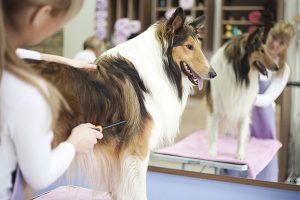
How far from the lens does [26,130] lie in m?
0.65

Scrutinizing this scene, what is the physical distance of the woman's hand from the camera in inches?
31.1

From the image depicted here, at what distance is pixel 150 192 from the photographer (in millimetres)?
1365

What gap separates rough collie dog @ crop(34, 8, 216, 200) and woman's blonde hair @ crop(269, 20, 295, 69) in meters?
0.78

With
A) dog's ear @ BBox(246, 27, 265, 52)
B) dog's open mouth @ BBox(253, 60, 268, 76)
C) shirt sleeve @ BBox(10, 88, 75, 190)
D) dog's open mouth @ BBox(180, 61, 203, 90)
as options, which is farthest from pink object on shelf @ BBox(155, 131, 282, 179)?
shirt sleeve @ BBox(10, 88, 75, 190)

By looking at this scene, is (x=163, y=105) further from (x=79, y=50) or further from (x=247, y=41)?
(x=79, y=50)

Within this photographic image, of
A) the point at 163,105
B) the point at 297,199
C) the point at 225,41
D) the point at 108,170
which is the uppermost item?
the point at 225,41

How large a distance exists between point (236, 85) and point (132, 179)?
993 millimetres

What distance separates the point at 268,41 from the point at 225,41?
1.09 ft

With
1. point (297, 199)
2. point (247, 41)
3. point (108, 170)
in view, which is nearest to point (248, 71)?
point (247, 41)

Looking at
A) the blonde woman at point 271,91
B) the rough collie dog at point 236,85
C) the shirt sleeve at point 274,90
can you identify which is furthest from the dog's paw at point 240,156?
the shirt sleeve at point 274,90

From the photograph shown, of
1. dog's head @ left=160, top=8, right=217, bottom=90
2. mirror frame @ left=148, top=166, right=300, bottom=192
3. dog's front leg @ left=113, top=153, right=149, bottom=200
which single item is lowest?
mirror frame @ left=148, top=166, right=300, bottom=192

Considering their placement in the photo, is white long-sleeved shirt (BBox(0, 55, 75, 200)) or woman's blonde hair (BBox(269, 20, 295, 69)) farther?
woman's blonde hair (BBox(269, 20, 295, 69))

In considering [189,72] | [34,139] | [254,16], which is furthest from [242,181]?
[34,139]

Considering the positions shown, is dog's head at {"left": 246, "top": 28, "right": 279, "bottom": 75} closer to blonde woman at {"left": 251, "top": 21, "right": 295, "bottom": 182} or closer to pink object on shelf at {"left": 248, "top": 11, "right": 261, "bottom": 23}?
blonde woman at {"left": 251, "top": 21, "right": 295, "bottom": 182}
